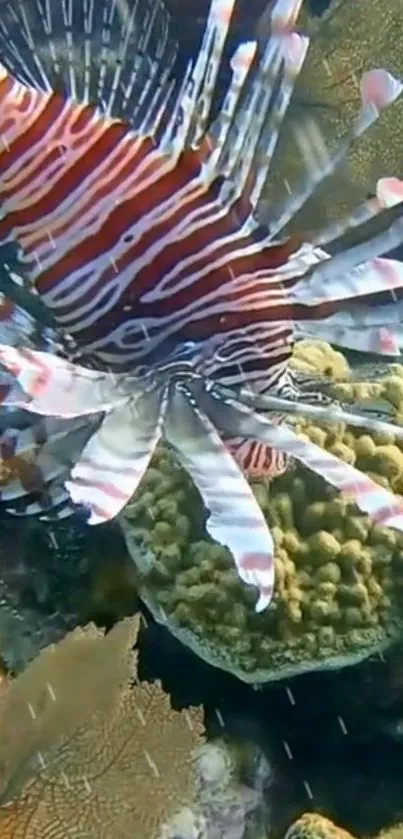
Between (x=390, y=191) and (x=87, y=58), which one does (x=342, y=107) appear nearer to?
(x=87, y=58)

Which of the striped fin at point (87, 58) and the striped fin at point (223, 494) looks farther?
the striped fin at point (87, 58)

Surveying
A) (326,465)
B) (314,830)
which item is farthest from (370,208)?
(314,830)

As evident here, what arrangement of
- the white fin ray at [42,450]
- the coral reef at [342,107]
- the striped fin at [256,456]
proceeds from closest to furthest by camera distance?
the striped fin at [256,456] → the white fin ray at [42,450] → the coral reef at [342,107]

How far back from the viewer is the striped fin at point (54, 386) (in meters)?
1.62

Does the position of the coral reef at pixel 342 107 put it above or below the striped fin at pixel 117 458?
above

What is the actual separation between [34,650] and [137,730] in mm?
494

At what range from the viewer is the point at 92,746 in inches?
86.9

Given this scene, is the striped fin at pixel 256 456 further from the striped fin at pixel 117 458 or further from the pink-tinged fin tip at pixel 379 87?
the pink-tinged fin tip at pixel 379 87

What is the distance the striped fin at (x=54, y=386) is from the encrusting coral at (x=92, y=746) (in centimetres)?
58

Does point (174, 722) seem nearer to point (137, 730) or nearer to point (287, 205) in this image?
point (137, 730)

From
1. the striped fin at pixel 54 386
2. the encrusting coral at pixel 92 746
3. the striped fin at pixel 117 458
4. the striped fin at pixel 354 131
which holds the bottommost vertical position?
the encrusting coral at pixel 92 746

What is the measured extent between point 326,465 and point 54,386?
477 mm

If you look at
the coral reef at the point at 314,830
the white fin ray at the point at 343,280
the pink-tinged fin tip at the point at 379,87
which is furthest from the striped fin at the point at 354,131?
the coral reef at the point at 314,830

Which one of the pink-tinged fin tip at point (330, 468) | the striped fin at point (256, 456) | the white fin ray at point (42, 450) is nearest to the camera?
the pink-tinged fin tip at point (330, 468)
